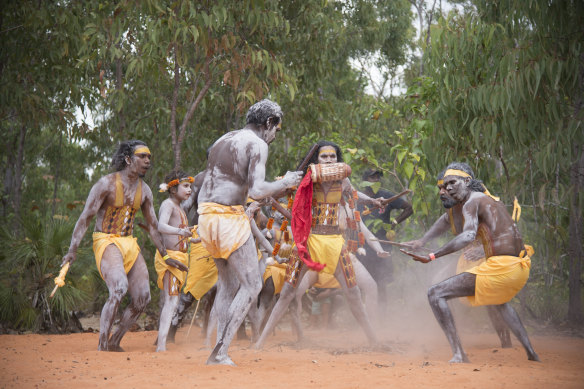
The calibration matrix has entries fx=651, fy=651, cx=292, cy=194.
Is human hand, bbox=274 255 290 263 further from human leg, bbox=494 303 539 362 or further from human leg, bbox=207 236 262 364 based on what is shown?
human leg, bbox=494 303 539 362

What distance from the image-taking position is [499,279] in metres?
5.64

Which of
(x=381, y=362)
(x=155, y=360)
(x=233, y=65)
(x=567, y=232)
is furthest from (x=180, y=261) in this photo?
(x=567, y=232)

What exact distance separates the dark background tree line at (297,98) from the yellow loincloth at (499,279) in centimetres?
205

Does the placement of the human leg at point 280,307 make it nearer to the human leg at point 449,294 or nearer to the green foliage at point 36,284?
the human leg at point 449,294

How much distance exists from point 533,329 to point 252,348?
13.7 feet

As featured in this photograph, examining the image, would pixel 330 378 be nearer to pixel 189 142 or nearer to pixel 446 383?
pixel 446 383

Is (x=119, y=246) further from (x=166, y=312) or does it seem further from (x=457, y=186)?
(x=457, y=186)

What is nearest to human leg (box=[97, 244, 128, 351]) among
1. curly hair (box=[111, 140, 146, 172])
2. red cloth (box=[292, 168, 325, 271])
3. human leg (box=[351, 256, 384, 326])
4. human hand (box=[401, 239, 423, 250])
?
curly hair (box=[111, 140, 146, 172])

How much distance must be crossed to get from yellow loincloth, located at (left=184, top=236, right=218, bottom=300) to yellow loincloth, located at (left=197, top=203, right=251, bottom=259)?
6.98ft

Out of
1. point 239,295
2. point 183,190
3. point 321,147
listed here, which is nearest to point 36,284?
point 183,190

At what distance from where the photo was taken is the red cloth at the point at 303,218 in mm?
6449

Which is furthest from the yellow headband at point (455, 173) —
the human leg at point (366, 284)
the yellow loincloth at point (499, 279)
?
the human leg at point (366, 284)

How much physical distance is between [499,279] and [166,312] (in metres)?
3.36

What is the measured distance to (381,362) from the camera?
18.6ft
